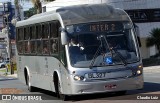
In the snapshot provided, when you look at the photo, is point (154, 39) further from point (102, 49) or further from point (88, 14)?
point (102, 49)

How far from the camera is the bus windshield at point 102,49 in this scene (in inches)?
589

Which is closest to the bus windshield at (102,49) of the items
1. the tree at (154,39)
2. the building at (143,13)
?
the tree at (154,39)

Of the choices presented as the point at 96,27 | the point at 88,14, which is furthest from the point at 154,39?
the point at 96,27

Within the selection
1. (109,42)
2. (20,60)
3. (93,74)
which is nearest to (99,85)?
(93,74)

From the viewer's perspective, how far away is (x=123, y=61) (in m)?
15.0

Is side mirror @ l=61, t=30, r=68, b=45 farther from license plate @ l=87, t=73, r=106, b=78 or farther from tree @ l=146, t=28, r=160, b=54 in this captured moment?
tree @ l=146, t=28, r=160, b=54

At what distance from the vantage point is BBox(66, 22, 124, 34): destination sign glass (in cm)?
1539

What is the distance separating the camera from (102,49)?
15.1m

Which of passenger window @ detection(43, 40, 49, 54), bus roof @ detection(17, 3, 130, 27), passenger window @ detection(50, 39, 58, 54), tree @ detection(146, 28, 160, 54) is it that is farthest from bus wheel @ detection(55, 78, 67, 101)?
tree @ detection(146, 28, 160, 54)

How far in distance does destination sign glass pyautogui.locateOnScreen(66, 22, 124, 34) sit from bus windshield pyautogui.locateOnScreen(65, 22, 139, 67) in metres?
0.11

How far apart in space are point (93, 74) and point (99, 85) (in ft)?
1.22

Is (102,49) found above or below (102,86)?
above

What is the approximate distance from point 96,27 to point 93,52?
90cm

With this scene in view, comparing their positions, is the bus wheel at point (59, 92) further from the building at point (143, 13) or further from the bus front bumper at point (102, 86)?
the building at point (143, 13)
